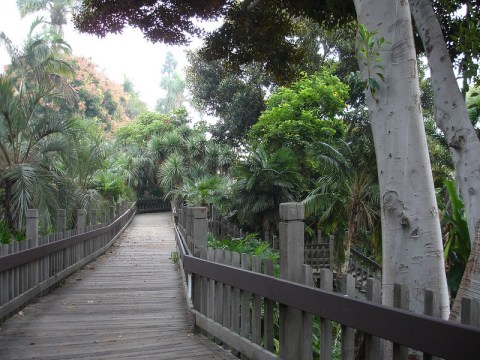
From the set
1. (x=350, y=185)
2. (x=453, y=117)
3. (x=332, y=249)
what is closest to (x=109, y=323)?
(x=453, y=117)

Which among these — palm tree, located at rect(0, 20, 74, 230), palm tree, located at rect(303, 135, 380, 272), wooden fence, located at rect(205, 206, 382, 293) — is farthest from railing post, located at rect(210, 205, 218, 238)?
palm tree, located at rect(0, 20, 74, 230)

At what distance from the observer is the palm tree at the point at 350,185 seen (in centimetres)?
1561

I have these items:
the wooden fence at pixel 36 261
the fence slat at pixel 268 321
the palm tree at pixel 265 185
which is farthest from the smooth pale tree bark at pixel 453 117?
the palm tree at pixel 265 185

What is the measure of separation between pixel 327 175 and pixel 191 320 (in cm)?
1177

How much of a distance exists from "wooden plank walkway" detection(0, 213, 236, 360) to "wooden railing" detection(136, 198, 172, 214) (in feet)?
101

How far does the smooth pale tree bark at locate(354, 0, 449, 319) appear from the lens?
3443 millimetres

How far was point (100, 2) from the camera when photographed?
778 cm

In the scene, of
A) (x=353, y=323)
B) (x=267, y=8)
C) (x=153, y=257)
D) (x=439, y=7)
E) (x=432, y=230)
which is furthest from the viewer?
(x=153, y=257)

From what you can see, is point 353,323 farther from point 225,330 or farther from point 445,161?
point 445,161

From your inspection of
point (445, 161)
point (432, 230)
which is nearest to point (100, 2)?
point (432, 230)

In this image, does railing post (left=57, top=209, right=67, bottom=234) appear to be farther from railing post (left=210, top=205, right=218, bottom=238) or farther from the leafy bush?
railing post (left=210, top=205, right=218, bottom=238)

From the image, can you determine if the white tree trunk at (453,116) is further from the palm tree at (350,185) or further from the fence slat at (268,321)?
the palm tree at (350,185)

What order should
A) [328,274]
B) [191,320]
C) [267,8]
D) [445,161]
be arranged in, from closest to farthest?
[328,274] → [191,320] → [267,8] → [445,161]

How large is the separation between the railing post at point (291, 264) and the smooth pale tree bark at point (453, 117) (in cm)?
164
